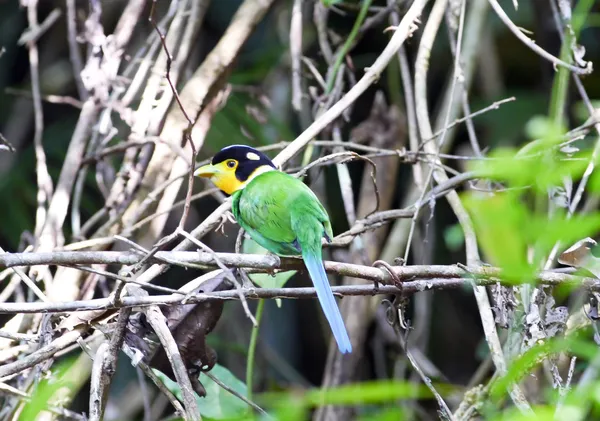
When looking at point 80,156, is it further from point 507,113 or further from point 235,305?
point 507,113

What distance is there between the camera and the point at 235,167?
2.77 meters

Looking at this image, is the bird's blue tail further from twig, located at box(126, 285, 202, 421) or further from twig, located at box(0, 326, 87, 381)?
twig, located at box(0, 326, 87, 381)

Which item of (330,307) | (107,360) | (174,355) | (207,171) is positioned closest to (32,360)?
(107,360)

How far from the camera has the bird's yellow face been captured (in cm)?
273

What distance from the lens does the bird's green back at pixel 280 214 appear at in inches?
90.0

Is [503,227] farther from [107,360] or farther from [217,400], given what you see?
[217,400]

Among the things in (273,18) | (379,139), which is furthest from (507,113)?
(273,18)

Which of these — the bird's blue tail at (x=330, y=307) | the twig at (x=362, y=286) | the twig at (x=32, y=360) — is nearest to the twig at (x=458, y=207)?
the twig at (x=362, y=286)

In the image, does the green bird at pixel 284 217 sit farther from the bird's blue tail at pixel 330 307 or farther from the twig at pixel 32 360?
the twig at pixel 32 360

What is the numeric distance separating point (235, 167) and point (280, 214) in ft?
1.56

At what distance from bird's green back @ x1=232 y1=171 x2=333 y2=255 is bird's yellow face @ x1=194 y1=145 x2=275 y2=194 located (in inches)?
10.1

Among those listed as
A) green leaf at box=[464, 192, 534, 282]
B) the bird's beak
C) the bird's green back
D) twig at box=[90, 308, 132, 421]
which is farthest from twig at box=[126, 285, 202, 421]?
green leaf at box=[464, 192, 534, 282]

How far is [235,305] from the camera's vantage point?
13.7 feet

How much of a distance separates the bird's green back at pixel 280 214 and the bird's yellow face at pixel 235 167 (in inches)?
10.1
